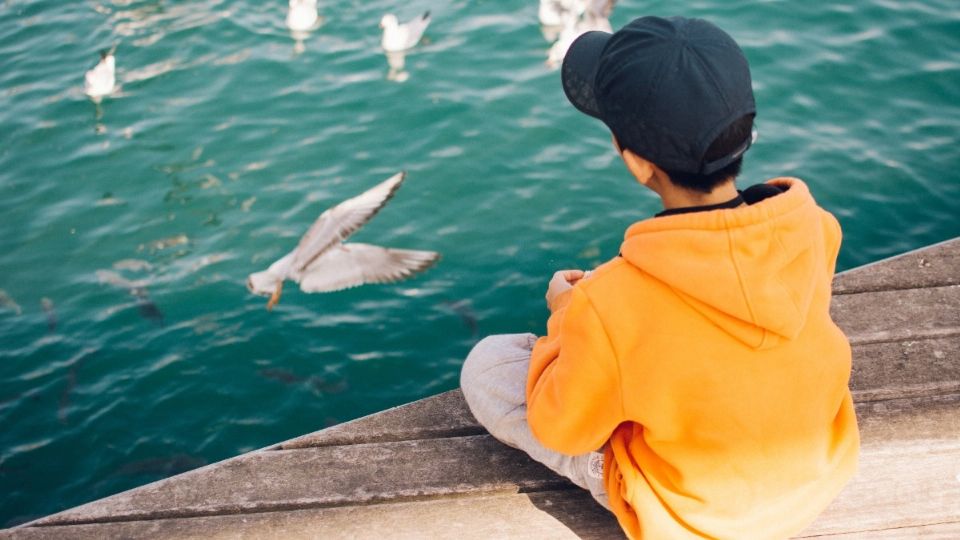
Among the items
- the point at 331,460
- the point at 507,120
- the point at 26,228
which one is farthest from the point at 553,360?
the point at 26,228

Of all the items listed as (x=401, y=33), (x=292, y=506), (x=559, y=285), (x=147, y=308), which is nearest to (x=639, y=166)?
(x=559, y=285)

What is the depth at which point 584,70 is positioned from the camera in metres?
1.99

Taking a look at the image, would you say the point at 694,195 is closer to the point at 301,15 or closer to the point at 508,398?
the point at 508,398

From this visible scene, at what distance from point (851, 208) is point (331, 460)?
4006 mm

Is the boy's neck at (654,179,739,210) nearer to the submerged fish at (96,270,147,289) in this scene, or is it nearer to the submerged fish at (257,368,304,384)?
the submerged fish at (257,368,304,384)

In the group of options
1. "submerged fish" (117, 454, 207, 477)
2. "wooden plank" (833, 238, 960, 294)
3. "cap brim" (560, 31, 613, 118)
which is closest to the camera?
"cap brim" (560, 31, 613, 118)

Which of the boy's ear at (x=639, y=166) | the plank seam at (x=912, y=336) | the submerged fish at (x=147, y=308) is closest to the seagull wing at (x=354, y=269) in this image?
the submerged fish at (x=147, y=308)

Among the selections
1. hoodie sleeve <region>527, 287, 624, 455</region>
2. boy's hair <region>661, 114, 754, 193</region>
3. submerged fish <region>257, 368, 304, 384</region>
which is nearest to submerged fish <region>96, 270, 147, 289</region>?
submerged fish <region>257, 368, 304, 384</region>

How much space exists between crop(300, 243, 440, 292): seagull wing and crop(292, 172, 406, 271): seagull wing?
12 centimetres

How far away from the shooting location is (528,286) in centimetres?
512

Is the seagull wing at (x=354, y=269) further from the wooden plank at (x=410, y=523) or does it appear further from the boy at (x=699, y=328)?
the boy at (x=699, y=328)

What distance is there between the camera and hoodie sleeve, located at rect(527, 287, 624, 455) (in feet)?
5.67

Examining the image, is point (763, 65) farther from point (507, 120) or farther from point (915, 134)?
point (507, 120)

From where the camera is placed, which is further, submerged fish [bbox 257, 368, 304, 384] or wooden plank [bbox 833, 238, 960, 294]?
submerged fish [bbox 257, 368, 304, 384]
